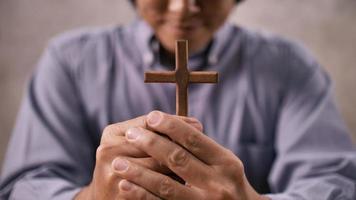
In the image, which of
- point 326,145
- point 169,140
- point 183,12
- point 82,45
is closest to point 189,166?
point 169,140

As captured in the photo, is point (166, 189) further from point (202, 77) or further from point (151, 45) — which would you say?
point (151, 45)

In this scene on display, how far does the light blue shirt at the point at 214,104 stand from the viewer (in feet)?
3.48

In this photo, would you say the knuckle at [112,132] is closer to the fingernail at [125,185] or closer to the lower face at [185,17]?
the fingernail at [125,185]

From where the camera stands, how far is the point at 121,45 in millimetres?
1202

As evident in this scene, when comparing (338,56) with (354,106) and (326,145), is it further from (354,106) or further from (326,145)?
(326,145)

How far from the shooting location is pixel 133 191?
66cm

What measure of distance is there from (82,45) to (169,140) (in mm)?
624

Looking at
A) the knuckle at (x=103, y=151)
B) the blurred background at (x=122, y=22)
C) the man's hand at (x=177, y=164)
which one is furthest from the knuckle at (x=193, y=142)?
the blurred background at (x=122, y=22)

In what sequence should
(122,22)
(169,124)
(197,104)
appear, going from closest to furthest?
(169,124) → (197,104) → (122,22)

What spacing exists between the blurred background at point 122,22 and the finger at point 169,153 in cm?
109

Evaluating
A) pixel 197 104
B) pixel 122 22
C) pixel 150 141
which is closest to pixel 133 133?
pixel 150 141

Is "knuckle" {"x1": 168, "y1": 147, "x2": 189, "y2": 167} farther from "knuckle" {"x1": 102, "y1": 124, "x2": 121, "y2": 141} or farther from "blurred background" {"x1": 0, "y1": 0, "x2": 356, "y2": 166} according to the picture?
"blurred background" {"x1": 0, "y1": 0, "x2": 356, "y2": 166}

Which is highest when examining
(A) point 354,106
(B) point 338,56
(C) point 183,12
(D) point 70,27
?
(C) point 183,12

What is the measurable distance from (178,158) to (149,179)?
45 mm
